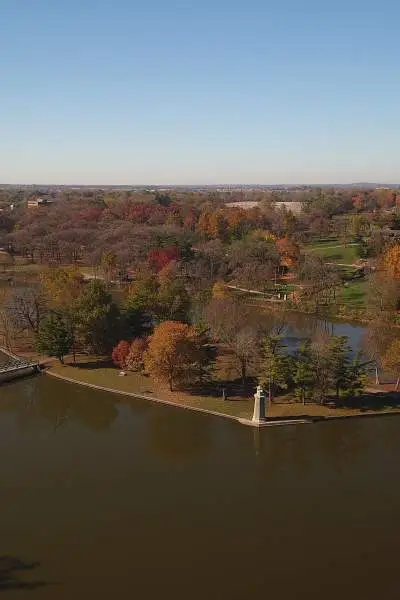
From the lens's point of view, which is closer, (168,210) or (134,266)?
(134,266)

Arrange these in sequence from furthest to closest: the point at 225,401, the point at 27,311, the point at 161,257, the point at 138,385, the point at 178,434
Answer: the point at 161,257 < the point at 27,311 < the point at 138,385 < the point at 225,401 < the point at 178,434

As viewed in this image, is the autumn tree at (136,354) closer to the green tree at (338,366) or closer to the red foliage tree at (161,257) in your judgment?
the green tree at (338,366)

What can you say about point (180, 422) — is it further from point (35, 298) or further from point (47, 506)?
point (35, 298)

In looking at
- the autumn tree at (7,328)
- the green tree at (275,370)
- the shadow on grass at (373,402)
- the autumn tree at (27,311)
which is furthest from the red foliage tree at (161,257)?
Answer: the shadow on grass at (373,402)

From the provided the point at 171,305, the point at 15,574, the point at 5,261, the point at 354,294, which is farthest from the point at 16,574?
the point at 5,261

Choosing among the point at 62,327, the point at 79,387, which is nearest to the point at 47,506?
the point at 79,387

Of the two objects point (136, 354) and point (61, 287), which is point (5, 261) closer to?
point (61, 287)
